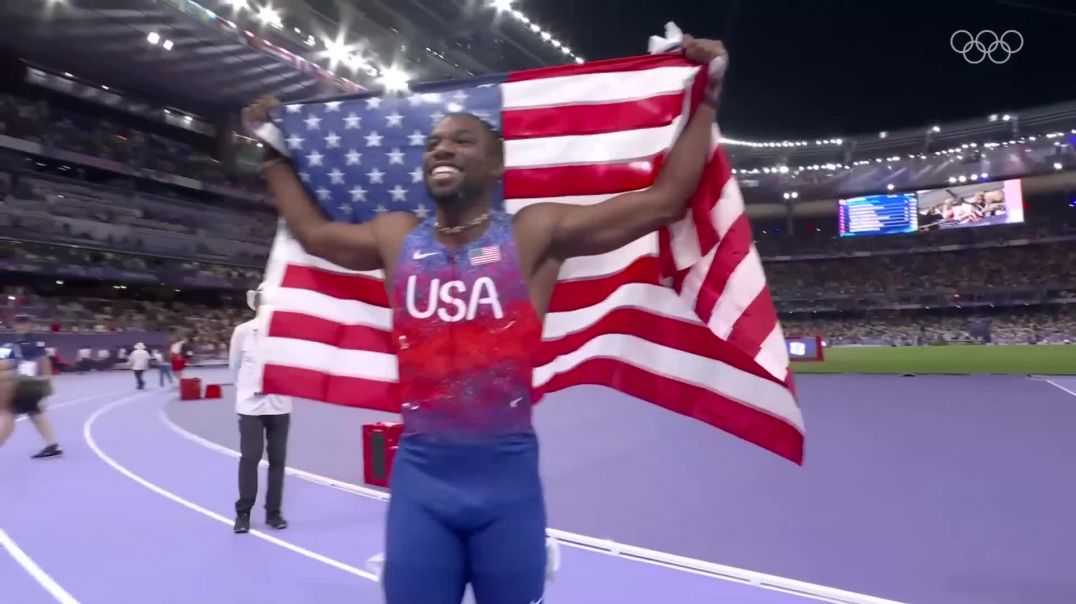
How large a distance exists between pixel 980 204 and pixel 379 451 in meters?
53.3

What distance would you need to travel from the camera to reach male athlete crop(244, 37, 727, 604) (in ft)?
6.83

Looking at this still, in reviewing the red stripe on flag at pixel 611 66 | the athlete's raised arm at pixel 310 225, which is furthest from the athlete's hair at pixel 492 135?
the red stripe on flag at pixel 611 66

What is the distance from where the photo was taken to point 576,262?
3006 millimetres

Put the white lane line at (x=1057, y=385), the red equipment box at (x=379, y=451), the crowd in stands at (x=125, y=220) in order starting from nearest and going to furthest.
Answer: the red equipment box at (x=379, y=451) → the white lane line at (x=1057, y=385) → the crowd in stands at (x=125, y=220)

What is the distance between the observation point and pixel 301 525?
5.96m

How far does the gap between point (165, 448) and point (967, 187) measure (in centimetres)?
5402

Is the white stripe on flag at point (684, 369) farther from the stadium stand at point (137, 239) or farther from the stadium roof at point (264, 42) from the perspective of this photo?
the stadium stand at point (137, 239)

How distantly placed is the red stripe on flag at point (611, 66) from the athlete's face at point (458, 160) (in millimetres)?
726

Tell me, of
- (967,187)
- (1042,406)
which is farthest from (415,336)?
(967,187)

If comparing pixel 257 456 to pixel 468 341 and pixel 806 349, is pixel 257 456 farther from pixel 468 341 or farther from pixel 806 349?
pixel 806 349

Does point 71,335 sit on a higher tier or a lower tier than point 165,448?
higher

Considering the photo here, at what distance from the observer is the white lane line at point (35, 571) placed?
14.8ft

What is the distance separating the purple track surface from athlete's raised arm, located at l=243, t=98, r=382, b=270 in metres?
2.60

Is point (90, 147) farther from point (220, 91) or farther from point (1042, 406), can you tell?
point (1042, 406)
